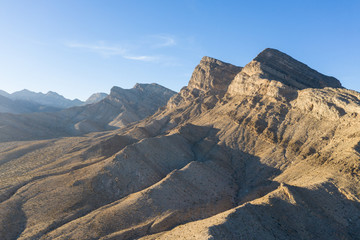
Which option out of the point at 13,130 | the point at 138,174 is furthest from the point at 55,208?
the point at 13,130

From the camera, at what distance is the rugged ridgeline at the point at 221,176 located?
28578 mm

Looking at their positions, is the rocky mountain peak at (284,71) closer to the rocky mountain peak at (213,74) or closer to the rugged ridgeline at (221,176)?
the rugged ridgeline at (221,176)

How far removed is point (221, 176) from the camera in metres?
46.9

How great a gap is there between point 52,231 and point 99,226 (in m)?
6.32

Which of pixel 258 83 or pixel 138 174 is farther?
pixel 258 83

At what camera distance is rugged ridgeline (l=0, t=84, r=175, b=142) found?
330 feet

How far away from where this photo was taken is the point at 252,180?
45.8m

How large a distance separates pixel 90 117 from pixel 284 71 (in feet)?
389

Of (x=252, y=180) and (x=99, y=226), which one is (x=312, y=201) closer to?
(x=252, y=180)

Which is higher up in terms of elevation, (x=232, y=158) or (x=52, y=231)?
(x=232, y=158)

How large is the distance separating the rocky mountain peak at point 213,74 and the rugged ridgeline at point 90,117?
51109 mm

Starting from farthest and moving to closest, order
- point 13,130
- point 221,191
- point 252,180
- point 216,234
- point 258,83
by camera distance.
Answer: point 13,130
point 258,83
point 252,180
point 221,191
point 216,234

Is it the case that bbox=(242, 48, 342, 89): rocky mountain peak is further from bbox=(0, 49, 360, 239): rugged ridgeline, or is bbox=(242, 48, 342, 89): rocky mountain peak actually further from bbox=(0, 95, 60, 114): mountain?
bbox=(0, 95, 60, 114): mountain

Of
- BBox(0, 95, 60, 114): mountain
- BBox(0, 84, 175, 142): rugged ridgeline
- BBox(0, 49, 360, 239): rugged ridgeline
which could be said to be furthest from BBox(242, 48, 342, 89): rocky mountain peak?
BBox(0, 95, 60, 114): mountain
